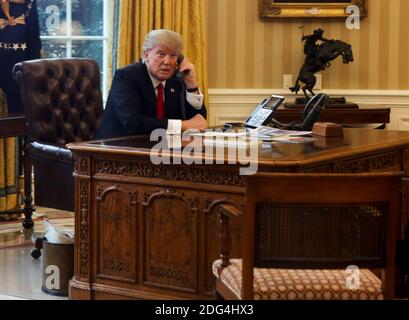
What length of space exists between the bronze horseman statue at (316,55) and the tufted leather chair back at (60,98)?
1.83m

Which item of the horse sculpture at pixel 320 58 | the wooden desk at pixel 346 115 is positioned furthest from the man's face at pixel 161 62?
the horse sculpture at pixel 320 58

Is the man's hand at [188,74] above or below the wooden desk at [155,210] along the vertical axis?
above

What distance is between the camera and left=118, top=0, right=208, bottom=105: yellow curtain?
7.06 m

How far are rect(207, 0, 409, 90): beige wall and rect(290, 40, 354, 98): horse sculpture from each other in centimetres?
33

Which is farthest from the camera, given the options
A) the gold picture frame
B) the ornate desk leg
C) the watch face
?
the gold picture frame

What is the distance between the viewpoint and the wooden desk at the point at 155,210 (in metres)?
4.14

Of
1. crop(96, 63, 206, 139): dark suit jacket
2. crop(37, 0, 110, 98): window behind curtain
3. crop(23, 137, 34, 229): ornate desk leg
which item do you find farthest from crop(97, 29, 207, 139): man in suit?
crop(37, 0, 110, 98): window behind curtain

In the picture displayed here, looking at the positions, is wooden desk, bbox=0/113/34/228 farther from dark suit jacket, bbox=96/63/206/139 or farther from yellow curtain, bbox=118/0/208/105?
dark suit jacket, bbox=96/63/206/139

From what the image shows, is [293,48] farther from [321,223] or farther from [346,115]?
[321,223]

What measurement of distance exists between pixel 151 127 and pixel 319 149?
1.23m

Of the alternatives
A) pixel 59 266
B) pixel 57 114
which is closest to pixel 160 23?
pixel 57 114

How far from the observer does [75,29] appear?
25.0 ft

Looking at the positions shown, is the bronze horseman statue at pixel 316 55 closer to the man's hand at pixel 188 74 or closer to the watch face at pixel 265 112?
the man's hand at pixel 188 74
